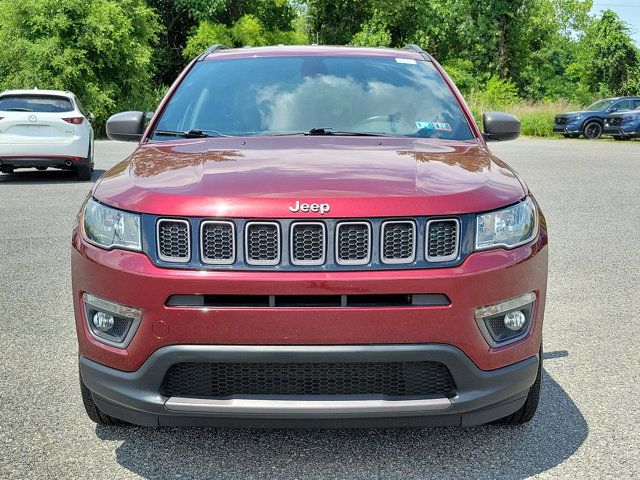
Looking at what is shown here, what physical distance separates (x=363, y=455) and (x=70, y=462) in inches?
45.2

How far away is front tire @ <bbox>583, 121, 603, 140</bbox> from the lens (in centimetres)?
3422

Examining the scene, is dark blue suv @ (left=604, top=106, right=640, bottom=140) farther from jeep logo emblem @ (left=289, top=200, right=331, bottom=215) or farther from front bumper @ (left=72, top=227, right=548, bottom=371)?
jeep logo emblem @ (left=289, top=200, right=331, bottom=215)

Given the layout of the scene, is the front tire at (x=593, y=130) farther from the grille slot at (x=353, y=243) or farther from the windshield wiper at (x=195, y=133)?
the grille slot at (x=353, y=243)

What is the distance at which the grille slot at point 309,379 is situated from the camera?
10.1ft

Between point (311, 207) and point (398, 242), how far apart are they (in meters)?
0.32

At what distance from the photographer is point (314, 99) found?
4551 millimetres

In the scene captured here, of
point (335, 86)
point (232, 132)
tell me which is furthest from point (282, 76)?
point (232, 132)

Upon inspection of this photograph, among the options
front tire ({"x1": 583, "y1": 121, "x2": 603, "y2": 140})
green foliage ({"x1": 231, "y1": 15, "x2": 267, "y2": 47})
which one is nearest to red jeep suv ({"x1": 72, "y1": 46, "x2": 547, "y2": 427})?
front tire ({"x1": 583, "y1": 121, "x2": 603, "y2": 140})

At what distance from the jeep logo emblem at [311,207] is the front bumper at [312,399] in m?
0.47

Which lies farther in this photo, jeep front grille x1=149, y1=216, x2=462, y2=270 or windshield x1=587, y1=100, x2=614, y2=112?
windshield x1=587, y1=100, x2=614, y2=112

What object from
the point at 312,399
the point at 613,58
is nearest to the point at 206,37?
the point at 613,58

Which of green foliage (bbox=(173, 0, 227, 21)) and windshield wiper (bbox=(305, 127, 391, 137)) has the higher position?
windshield wiper (bbox=(305, 127, 391, 137))

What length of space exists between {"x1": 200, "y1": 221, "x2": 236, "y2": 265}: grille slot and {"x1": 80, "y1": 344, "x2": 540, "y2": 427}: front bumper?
0.98 feet

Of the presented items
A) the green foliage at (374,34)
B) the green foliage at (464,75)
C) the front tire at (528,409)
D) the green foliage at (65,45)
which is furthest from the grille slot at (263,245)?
the green foliage at (374,34)
